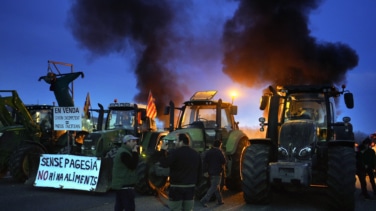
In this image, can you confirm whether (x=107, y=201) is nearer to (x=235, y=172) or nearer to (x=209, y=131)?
(x=209, y=131)

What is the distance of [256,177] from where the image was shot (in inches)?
359

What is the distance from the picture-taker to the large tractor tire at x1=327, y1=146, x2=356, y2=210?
27.7ft

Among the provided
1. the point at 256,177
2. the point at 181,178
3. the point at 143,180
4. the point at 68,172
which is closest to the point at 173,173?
the point at 181,178

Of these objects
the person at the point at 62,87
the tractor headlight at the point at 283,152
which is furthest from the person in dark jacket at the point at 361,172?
the person at the point at 62,87

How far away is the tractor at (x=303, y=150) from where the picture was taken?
28.2ft

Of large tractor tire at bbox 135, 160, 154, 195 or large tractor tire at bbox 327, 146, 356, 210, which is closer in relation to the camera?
large tractor tire at bbox 327, 146, 356, 210

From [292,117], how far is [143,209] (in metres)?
4.46

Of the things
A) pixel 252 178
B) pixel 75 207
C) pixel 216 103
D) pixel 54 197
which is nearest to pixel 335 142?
pixel 252 178

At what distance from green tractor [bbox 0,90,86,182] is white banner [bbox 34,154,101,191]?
1.28 meters

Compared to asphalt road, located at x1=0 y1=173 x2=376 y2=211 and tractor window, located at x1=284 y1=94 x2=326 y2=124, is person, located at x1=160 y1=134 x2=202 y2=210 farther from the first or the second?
tractor window, located at x1=284 y1=94 x2=326 y2=124

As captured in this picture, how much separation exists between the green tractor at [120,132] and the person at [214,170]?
2.94 m

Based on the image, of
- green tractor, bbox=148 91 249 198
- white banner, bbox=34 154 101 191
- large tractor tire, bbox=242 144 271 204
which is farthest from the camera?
green tractor, bbox=148 91 249 198

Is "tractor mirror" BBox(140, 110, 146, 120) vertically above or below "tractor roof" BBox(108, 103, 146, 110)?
below

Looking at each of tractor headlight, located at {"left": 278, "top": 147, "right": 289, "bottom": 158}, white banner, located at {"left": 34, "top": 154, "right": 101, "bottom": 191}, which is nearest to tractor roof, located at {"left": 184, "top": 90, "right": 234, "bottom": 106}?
tractor headlight, located at {"left": 278, "top": 147, "right": 289, "bottom": 158}
